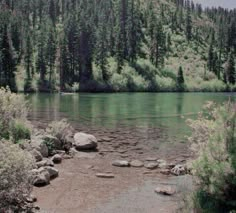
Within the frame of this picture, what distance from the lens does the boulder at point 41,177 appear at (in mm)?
14344

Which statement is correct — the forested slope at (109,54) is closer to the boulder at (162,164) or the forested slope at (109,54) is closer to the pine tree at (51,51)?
the pine tree at (51,51)

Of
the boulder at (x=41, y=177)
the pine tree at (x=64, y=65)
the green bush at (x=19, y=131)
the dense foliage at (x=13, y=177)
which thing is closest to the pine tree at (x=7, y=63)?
the pine tree at (x=64, y=65)

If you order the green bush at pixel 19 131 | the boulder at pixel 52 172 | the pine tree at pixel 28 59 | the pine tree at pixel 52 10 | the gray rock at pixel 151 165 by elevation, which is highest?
the pine tree at pixel 52 10

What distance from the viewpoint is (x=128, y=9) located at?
132m

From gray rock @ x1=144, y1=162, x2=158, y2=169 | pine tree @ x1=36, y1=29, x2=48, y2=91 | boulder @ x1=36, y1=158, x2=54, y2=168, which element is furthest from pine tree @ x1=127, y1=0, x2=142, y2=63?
boulder @ x1=36, y1=158, x2=54, y2=168

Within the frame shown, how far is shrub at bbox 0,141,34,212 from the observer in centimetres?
1020

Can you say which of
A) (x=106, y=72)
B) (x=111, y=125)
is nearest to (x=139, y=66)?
(x=106, y=72)

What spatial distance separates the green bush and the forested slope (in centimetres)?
6972

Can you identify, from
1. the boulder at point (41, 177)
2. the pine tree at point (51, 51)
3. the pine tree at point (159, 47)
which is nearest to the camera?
the boulder at point (41, 177)

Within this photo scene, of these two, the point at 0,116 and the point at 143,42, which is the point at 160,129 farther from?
the point at 143,42

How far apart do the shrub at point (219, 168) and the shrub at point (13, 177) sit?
4.84m

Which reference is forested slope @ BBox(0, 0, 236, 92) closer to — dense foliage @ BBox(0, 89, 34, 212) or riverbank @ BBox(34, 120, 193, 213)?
riverbank @ BBox(34, 120, 193, 213)

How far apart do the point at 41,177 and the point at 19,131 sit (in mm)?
3741

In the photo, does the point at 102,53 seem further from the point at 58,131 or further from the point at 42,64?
the point at 58,131
